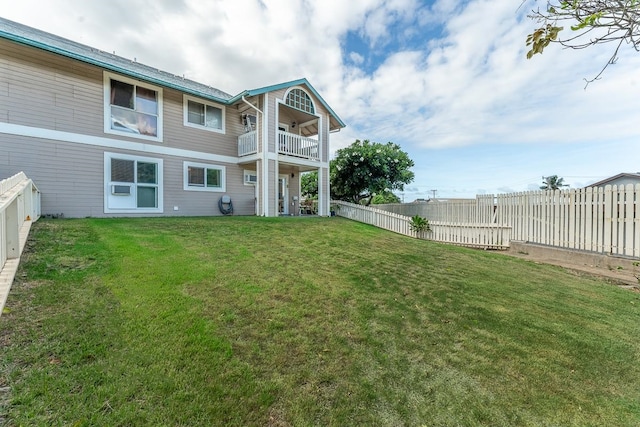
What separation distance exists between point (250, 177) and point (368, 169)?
27.3 feet

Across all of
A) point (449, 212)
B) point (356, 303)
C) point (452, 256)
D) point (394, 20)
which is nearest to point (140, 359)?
point (356, 303)

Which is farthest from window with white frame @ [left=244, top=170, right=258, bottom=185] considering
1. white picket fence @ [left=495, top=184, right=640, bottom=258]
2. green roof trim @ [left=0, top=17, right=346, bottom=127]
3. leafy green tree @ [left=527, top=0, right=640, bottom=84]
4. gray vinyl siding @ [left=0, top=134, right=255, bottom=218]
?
leafy green tree @ [left=527, top=0, right=640, bottom=84]

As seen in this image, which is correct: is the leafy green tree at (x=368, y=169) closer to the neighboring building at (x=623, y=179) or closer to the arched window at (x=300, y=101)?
the arched window at (x=300, y=101)

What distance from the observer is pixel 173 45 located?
527 inches

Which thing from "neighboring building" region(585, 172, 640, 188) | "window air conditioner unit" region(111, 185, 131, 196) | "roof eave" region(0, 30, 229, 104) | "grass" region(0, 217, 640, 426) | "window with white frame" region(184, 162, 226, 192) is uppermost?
"roof eave" region(0, 30, 229, 104)

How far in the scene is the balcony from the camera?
42.8 feet

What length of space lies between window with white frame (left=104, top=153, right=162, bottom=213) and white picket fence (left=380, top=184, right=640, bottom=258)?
43.7 feet

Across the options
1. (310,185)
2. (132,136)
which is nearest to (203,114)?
(132,136)

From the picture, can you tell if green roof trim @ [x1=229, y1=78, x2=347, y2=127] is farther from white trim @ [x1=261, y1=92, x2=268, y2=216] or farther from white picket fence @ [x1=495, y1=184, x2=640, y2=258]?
white picket fence @ [x1=495, y1=184, x2=640, y2=258]

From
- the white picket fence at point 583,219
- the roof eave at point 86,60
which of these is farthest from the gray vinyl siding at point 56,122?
the white picket fence at point 583,219

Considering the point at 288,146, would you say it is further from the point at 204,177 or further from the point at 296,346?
the point at 296,346

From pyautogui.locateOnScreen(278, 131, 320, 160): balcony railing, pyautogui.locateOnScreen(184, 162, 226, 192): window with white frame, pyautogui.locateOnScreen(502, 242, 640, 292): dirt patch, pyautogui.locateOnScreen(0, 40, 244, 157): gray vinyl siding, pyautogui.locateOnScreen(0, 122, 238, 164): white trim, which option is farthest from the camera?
pyautogui.locateOnScreen(278, 131, 320, 160): balcony railing

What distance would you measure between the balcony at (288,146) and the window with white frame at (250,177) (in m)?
1.02

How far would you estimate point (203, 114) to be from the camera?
12492 mm
